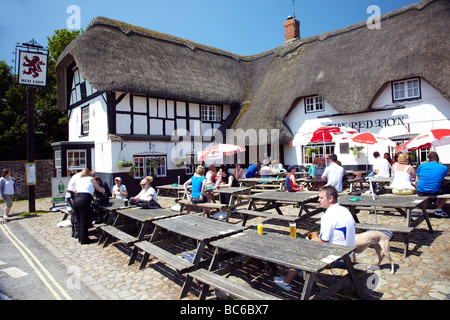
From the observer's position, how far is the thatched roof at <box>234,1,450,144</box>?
11.9 m

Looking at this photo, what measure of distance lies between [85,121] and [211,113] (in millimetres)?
7314

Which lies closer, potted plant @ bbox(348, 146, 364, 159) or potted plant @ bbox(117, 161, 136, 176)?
potted plant @ bbox(117, 161, 136, 176)

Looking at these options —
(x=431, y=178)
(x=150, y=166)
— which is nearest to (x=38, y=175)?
(x=150, y=166)

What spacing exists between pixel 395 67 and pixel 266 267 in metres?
12.0

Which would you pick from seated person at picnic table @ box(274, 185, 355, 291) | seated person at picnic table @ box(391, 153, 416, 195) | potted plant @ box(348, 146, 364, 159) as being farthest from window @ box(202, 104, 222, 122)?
seated person at picnic table @ box(274, 185, 355, 291)

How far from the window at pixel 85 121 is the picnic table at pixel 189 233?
12405mm

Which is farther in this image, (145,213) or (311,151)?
(311,151)

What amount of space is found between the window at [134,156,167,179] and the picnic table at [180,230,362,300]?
11155 millimetres

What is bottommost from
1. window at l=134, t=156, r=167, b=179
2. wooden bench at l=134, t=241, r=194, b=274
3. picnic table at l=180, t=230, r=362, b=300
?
wooden bench at l=134, t=241, r=194, b=274

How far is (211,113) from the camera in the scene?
59.3 feet

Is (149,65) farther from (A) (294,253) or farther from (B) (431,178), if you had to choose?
(A) (294,253)

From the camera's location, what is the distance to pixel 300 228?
6582 millimetres

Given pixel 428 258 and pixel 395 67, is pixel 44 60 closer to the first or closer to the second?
pixel 428 258

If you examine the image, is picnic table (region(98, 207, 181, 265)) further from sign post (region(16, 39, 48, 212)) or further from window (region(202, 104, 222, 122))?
window (region(202, 104, 222, 122))
